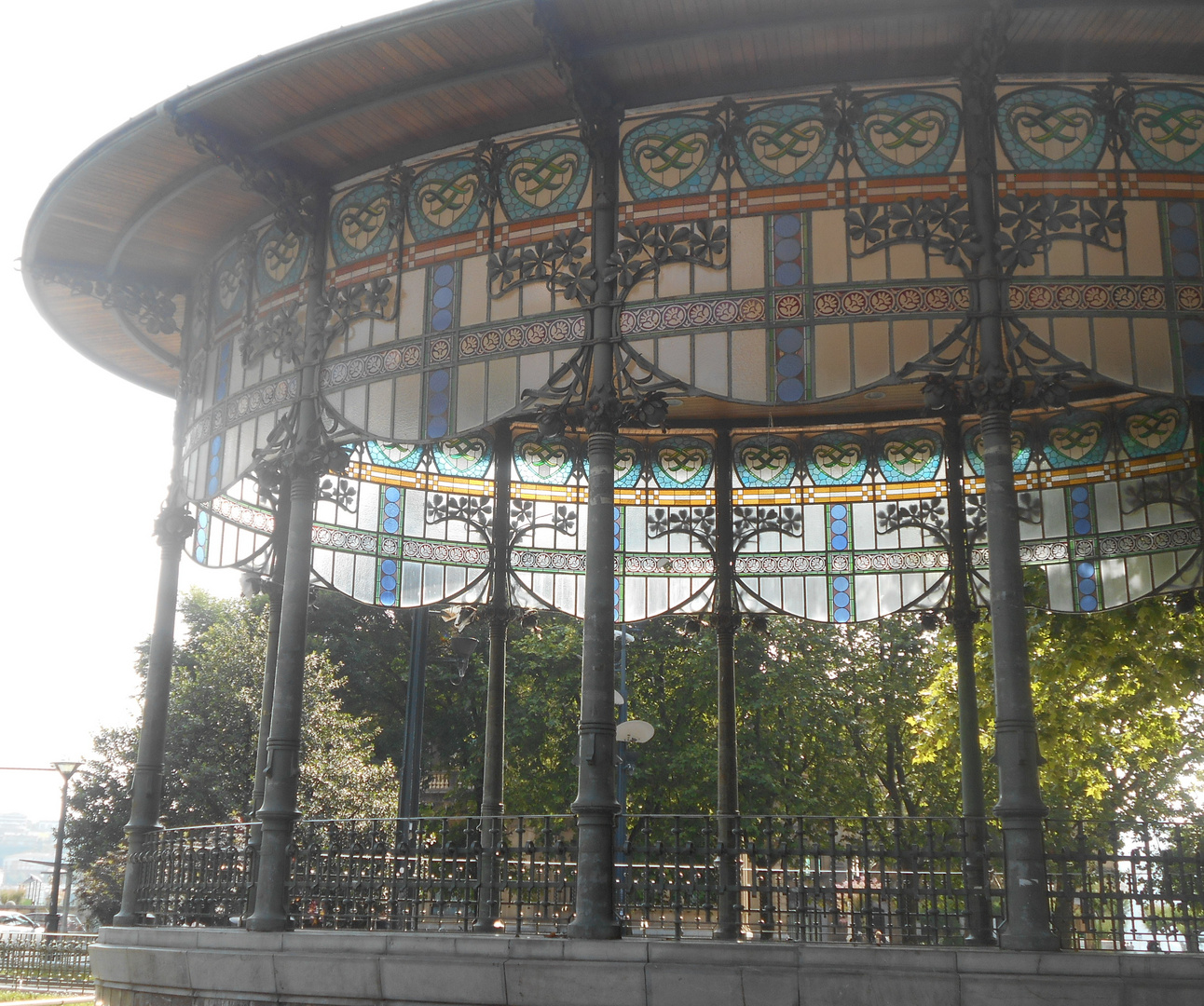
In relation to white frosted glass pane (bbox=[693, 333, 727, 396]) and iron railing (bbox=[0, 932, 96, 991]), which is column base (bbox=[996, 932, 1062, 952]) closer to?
white frosted glass pane (bbox=[693, 333, 727, 396])

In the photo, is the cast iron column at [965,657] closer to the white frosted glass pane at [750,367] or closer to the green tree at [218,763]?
the white frosted glass pane at [750,367]

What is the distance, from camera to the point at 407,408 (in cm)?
1373

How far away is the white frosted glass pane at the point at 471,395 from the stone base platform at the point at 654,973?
5234 millimetres

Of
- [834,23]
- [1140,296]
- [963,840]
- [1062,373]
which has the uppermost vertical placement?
[834,23]

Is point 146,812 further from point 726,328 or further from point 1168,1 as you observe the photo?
point 1168,1

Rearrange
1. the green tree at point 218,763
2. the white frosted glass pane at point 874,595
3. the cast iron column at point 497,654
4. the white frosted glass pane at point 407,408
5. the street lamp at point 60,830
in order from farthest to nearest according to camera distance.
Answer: the green tree at point 218,763 < the street lamp at point 60,830 < the white frosted glass pane at point 874,595 < the cast iron column at point 497,654 < the white frosted glass pane at point 407,408

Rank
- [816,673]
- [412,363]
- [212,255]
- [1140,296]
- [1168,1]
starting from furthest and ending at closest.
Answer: [816,673], [212,255], [412,363], [1140,296], [1168,1]

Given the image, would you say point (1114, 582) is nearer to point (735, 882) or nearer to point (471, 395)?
point (735, 882)

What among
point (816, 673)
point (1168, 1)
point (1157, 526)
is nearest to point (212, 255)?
point (1168, 1)

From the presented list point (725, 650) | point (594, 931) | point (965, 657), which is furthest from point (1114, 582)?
point (594, 931)

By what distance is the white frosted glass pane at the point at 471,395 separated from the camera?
528 inches

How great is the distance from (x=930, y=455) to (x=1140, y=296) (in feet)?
26.6

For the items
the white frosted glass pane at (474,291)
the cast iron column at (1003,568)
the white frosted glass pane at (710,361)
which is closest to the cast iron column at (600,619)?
the white frosted glass pane at (710,361)

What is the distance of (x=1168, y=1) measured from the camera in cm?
1128
